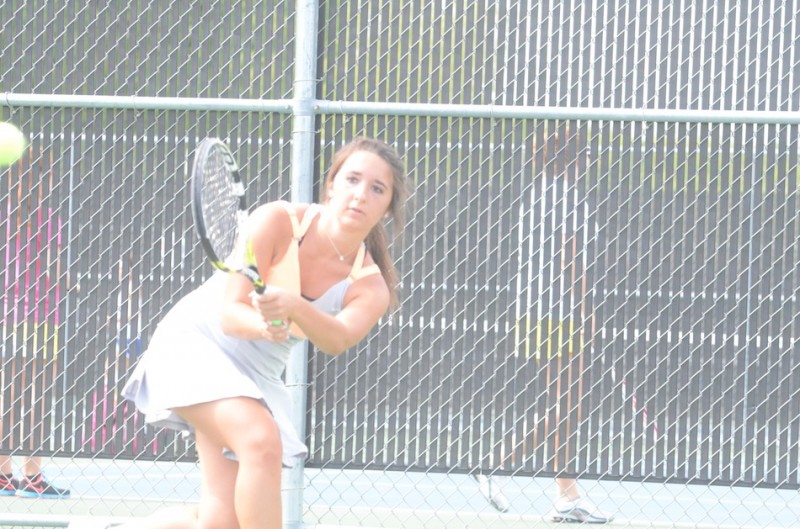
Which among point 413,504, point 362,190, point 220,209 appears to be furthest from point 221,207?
point 413,504

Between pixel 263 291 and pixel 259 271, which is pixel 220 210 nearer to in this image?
pixel 259 271

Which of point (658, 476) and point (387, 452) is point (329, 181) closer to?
point (387, 452)

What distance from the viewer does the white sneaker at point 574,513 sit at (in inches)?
200

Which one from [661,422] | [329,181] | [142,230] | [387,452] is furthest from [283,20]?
[661,422]

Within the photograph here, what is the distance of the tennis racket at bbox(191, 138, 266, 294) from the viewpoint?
307cm

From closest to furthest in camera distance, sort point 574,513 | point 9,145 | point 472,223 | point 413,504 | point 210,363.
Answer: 1. point 210,363
2. point 9,145
3. point 472,223
4. point 574,513
5. point 413,504

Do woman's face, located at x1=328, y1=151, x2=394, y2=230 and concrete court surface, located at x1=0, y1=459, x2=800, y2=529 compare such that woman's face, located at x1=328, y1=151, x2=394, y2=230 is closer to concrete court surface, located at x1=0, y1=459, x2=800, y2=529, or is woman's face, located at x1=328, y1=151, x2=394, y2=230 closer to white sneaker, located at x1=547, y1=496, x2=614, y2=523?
concrete court surface, located at x1=0, y1=459, x2=800, y2=529

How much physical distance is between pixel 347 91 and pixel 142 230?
39.6 inches

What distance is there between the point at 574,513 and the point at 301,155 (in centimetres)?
196

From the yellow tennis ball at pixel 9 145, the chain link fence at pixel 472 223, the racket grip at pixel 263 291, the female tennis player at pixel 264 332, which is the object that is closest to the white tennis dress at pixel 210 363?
the female tennis player at pixel 264 332

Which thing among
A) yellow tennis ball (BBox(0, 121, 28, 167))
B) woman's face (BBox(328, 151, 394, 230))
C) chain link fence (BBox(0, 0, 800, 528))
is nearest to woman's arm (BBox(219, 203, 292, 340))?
woman's face (BBox(328, 151, 394, 230))

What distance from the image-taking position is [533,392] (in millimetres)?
4816

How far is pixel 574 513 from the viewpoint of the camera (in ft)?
17.0

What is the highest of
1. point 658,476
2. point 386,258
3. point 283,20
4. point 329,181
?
point 283,20
